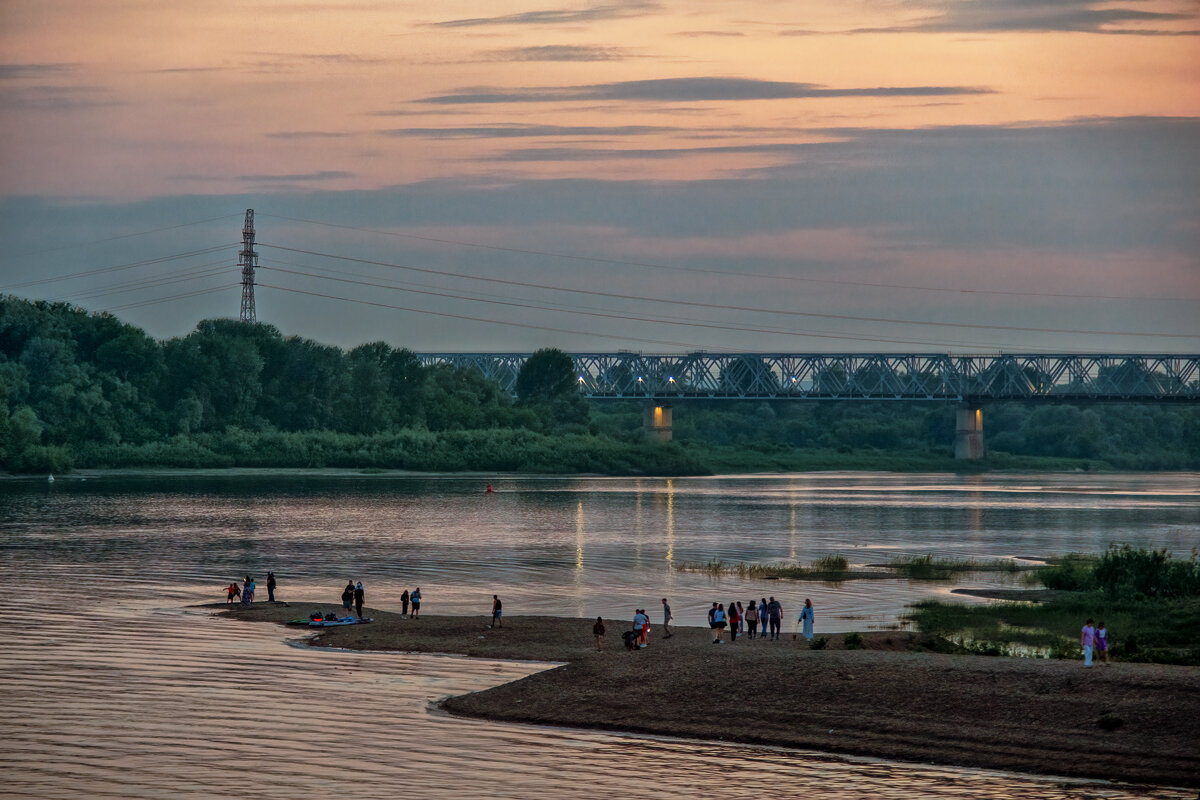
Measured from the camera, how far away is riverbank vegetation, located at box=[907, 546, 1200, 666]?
4312 centimetres

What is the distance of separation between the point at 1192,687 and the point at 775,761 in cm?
948

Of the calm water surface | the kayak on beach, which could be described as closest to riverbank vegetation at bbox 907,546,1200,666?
the calm water surface

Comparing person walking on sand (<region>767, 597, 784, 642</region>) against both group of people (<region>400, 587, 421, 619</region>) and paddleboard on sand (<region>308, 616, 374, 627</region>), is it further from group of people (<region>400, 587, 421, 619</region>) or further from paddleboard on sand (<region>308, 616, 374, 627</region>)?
paddleboard on sand (<region>308, 616, 374, 627</region>)

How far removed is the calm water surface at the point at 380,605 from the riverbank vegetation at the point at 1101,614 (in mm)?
3980

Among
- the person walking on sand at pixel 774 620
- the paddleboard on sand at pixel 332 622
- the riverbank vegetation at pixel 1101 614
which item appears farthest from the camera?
the paddleboard on sand at pixel 332 622

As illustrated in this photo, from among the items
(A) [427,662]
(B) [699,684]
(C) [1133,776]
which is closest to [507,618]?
(A) [427,662]

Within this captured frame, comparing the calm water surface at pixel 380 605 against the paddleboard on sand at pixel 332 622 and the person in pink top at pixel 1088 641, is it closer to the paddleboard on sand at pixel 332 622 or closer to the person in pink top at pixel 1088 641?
the paddleboard on sand at pixel 332 622

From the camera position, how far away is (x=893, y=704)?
33438 mm

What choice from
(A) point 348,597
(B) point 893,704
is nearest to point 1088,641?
(B) point 893,704

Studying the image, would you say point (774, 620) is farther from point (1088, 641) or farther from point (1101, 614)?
point (1101, 614)

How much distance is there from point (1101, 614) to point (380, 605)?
27.3m

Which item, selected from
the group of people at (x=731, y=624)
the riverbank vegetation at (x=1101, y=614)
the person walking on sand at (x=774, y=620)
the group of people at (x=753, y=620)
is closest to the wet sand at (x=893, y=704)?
the group of people at (x=731, y=624)

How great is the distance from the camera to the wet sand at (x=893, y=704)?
30312 millimetres

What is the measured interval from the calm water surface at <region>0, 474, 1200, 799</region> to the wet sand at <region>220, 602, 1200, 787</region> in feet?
3.48
